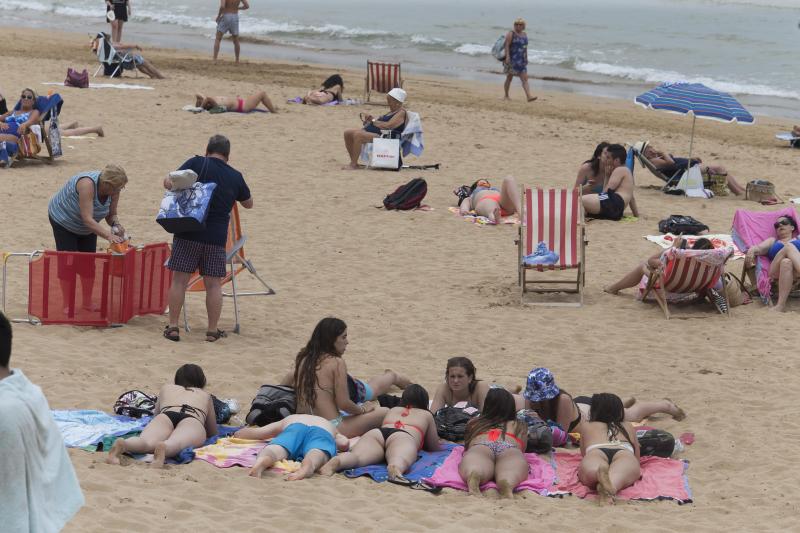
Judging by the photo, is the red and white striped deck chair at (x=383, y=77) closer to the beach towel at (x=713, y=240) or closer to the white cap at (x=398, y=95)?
the white cap at (x=398, y=95)

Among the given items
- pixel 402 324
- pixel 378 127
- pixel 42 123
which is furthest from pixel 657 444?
pixel 42 123

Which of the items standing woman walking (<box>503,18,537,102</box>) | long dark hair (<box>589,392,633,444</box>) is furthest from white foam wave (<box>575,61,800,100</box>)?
long dark hair (<box>589,392,633,444</box>)

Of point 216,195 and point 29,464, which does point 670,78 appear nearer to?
point 216,195

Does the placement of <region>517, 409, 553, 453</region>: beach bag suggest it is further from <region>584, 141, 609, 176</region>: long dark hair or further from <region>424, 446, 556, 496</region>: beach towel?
<region>584, 141, 609, 176</region>: long dark hair

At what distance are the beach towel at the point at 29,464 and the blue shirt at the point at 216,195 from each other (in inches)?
172

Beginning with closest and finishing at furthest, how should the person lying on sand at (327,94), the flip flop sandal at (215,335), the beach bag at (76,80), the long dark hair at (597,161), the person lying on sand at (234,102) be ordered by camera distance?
the flip flop sandal at (215,335)
the long dark hair at (597,161)
the person lying on sand at (234,102)
the beach bag at (76,80)
the person lying on sand at (327,94)

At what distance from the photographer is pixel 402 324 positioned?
27.3 feet

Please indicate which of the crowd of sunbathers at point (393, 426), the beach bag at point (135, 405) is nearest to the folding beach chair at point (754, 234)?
the crowd of sunbathers at point (393, 426)

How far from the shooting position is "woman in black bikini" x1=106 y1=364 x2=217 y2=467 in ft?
17.9

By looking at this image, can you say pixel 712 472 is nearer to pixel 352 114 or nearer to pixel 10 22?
pixel 352 114

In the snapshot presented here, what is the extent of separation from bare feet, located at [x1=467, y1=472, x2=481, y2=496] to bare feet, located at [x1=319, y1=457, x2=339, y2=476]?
1.96 feet

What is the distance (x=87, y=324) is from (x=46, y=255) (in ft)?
1.70

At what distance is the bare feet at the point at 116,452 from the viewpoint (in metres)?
A: 5.36

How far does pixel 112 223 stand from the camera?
7750 mm
